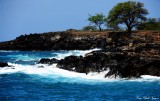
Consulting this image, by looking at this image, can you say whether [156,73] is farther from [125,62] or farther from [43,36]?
[43,36]

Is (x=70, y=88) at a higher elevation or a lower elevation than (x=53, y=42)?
lower

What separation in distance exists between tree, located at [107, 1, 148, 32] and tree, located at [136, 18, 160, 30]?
2030 mm

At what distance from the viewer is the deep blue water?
25.8 m

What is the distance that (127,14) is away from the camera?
79.2 metres

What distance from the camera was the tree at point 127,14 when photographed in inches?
3098

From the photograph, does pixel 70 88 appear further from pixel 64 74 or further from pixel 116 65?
pixel 64 74

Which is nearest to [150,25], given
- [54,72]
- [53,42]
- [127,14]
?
[127,14]

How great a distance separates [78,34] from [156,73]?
48420 mm

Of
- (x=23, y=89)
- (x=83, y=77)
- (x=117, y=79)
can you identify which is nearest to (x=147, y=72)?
(x=117, y=79)

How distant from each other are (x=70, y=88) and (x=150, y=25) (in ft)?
185

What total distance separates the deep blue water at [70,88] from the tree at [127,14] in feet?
138

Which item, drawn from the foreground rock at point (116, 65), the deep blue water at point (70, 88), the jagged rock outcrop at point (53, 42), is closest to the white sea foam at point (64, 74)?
the deep blue water at point (70, 88)

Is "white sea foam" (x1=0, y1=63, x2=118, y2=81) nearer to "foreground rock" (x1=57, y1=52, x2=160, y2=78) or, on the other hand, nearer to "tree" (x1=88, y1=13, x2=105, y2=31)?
"foreground rock" (x1=57, y1=52, x2=160, y2=78)

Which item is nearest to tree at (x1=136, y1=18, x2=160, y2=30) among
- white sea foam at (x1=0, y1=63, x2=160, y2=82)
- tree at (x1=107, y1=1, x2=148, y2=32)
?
tree at (x1=107, y1=1, x2=148, y2=32)
